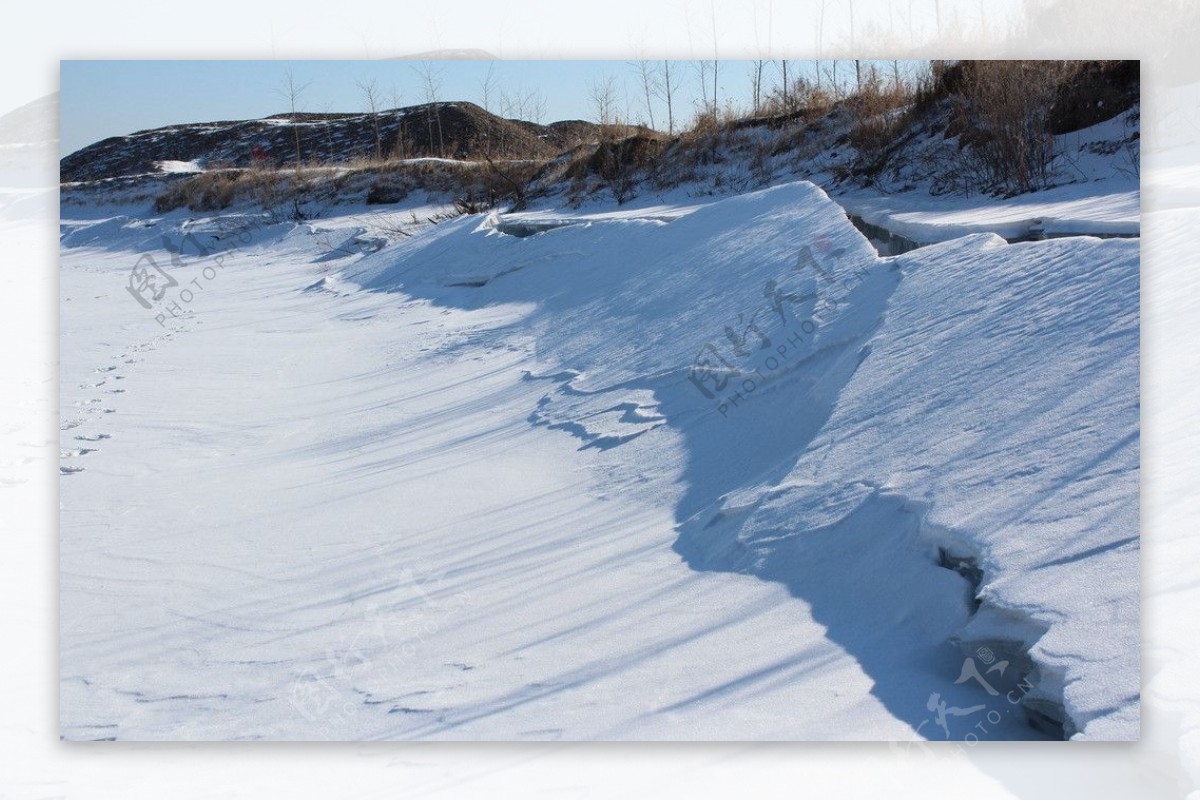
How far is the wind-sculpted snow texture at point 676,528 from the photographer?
2336 mm

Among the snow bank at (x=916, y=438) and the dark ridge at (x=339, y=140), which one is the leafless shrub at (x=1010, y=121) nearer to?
the snow bank at (x=916, y=438)

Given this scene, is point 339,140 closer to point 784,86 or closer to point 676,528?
point 784,86

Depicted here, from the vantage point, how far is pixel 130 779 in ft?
8.14

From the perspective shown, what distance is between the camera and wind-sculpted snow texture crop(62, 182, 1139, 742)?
92.0 inches

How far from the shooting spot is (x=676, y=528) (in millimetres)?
3137

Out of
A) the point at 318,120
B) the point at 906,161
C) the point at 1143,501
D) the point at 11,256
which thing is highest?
the point at 318,120

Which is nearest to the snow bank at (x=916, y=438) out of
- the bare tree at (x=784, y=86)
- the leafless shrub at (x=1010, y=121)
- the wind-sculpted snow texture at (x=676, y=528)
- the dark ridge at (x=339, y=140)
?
the wind-sculpted snow texture at (x=676, y=528)

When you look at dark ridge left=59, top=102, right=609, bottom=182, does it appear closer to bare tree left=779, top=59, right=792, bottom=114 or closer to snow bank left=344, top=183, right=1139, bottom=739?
bare tree left=779, top=59, right=792, bottom=114

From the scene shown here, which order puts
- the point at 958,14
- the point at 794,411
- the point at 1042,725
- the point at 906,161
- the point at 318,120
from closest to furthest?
the point at 1042,725
the point at 958,14
the point at 794,411
the point at 906,161
the point at 318,120

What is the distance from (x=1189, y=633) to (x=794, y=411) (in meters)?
1.36

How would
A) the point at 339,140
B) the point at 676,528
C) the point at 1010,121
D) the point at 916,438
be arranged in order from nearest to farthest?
the point at 916,438 → the point at 676,528 → the point at 1010,121 → the point at 339,140

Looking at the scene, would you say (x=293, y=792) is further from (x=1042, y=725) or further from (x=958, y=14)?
(x=958, y=14)

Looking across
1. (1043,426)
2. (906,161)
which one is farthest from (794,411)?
(906,161)

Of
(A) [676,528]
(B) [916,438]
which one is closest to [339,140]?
(A) [676,528]
